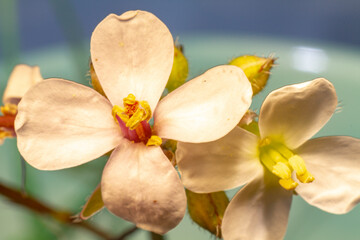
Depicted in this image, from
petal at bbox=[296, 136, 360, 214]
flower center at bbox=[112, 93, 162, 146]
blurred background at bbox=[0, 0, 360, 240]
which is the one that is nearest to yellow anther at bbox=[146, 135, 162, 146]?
flower center at bbox=[112, 93, 162, 146]

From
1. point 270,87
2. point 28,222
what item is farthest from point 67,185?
point 270,87

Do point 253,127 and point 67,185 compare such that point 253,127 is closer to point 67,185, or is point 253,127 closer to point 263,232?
point 263,232

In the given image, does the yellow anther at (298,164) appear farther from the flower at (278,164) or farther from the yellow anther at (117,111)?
the yellow anther at (117,111)

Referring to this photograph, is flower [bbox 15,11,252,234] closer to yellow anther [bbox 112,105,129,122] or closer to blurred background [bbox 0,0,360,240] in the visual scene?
yellow anther [bbox 112,105,129,122]

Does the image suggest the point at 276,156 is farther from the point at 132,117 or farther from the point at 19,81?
the point at 19,81

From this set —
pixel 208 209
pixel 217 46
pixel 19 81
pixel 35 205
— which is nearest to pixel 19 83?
pixel 19 81

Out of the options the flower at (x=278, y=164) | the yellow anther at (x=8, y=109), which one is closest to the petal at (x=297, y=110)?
the flower at (x=278, y=164)
